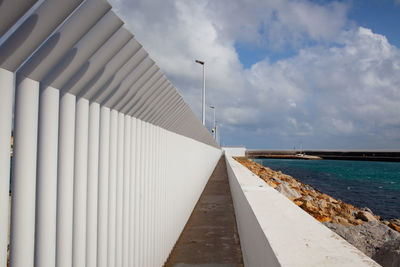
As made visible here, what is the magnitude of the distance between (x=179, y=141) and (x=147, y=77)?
3312 millimetres

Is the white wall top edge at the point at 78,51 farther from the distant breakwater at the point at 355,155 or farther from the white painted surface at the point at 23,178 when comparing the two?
the distant breakwater at the point at 355,155

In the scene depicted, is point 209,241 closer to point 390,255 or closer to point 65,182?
point 390,255

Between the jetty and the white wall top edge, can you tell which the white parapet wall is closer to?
the jetty

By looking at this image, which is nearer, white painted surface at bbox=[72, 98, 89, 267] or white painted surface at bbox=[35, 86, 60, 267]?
white painted surface at bbox=[35, 86, 60, 267]

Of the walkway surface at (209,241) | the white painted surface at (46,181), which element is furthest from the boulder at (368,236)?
the white painted surface at (46,181)

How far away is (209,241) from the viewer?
19.2 ft

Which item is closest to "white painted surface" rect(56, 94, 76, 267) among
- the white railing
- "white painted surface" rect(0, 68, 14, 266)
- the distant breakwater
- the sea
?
the white railing

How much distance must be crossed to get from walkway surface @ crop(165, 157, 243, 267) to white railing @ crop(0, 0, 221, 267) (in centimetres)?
195

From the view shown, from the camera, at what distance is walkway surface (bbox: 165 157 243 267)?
4.86 meters

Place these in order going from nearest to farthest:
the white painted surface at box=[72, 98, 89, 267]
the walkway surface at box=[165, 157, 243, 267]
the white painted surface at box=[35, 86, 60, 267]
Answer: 1. the white painted surface at box=[35, 86, 60, 267]
2. the white painted surface at box=[72, 98, 89, 267]
3. the walkway surface at box=[165, 157, 243, 267]

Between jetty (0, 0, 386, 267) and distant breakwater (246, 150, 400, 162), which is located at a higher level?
jetty (0, 0, 386, 267)

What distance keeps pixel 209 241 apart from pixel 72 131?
15.1ft

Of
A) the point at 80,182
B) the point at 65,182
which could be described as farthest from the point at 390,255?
the point at 65,182

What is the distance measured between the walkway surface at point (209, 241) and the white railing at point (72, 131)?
1952mm
